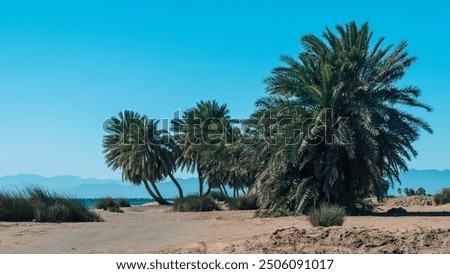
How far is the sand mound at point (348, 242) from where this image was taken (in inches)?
415

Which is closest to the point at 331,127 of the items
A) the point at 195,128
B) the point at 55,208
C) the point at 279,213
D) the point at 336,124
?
the point at 336,124

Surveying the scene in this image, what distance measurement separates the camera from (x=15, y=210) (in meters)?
20.2

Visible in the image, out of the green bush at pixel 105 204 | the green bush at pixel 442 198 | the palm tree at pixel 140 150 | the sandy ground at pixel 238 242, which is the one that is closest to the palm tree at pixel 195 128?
the palm tree at pixel 140 150

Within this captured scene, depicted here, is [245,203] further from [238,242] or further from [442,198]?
[238,242]

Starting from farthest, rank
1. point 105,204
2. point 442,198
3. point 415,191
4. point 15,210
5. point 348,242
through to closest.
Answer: point 415,191
point 105,204
point 442,198
point 15,210
point 348,242

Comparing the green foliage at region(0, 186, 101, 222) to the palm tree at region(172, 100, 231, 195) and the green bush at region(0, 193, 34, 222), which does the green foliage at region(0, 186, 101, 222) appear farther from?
the palm tree at region(172, 100, 231, 195)

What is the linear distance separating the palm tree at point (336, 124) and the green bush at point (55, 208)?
726 centimetres

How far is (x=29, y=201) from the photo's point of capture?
69.0 feet

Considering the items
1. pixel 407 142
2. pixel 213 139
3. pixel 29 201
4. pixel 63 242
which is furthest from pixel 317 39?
pixel 213 139

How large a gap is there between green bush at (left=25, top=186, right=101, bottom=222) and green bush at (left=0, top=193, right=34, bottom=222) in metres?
0.26

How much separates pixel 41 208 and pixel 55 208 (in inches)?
19.5

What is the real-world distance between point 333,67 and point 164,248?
1369 centimetres
